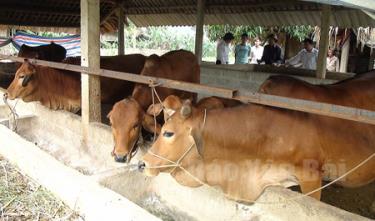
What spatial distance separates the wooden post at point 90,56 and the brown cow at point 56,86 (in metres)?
1.28

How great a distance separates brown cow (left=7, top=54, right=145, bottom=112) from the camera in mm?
5637

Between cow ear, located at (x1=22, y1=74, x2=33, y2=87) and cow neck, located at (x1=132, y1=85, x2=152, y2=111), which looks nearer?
cow neck, located at (x1=132, y1=85, x2=152, y2=111)

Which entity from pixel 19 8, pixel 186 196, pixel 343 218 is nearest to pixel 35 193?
pixel 186 196

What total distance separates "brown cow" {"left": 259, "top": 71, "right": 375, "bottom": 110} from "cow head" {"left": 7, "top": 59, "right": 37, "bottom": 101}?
359 cm

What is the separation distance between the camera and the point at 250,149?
327 centimetres

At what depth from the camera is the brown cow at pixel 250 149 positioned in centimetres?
314

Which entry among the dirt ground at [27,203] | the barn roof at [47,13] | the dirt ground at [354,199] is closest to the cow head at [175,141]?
the dirt ground at [27,203]

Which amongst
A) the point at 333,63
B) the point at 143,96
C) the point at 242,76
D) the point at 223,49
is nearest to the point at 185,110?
the point at 143,96

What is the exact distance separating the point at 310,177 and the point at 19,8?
8.31 m

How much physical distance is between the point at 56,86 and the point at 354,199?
4.45 m

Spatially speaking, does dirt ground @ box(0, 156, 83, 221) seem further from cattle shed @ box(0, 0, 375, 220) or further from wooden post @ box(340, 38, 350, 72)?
wooden post @ box(340, 38, 350, 72)

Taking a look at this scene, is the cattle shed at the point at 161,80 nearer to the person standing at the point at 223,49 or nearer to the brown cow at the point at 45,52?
the person standing at the point at 223,49

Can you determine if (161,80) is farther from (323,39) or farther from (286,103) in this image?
(323,39)

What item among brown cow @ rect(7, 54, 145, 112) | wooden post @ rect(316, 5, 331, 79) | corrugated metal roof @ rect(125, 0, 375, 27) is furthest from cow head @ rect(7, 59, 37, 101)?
corrugated metal roof @ rect(125, 0, 375, 27)
